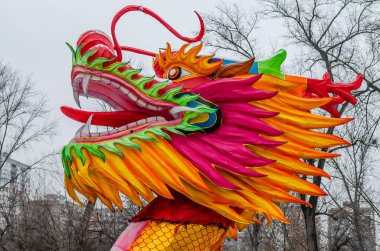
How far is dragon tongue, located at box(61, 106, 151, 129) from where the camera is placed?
A: 375 centimetres

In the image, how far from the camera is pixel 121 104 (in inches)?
146

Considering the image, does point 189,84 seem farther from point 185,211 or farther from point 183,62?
point 185,211

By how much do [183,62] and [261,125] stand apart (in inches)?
29.7

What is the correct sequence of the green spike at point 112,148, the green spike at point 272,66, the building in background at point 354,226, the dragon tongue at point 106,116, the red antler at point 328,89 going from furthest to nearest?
the building in background at point 354,226
the red antler at point 328,89
the green spike at point 272,66
the dragon tongue at point 106,116
the green spike at point 112,148

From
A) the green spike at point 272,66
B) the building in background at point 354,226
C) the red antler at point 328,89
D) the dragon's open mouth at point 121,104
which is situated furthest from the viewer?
the building in background at point 354,226

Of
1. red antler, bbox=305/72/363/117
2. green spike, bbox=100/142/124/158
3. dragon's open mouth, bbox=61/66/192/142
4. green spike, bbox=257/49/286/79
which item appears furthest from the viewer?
red antler, bbox=305/72/363/117

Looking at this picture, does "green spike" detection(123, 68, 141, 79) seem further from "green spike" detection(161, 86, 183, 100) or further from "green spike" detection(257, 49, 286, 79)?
"green spike" detection(257, 49, 286, 79)

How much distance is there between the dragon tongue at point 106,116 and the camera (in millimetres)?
3748

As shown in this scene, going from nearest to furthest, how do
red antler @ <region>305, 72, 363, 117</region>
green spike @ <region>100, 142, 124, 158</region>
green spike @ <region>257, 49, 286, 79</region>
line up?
green spike @ <region>100, 142, 124, 158</region> → green spike @ <region>257, 49, 286, 79</region> → red antler @ <region>305, 72, 363, 117</region>

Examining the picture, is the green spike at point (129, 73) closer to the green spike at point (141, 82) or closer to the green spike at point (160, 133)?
the green spike at point (141, 82)

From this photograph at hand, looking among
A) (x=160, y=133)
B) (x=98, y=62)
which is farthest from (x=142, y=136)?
(x=98, y=62)

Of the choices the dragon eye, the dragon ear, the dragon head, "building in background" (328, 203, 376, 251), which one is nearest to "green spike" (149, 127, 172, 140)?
the dragon head

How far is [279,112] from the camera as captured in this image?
12.2ft

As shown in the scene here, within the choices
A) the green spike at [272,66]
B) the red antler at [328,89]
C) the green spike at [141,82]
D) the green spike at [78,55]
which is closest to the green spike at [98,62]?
the green spike at [78,55]
